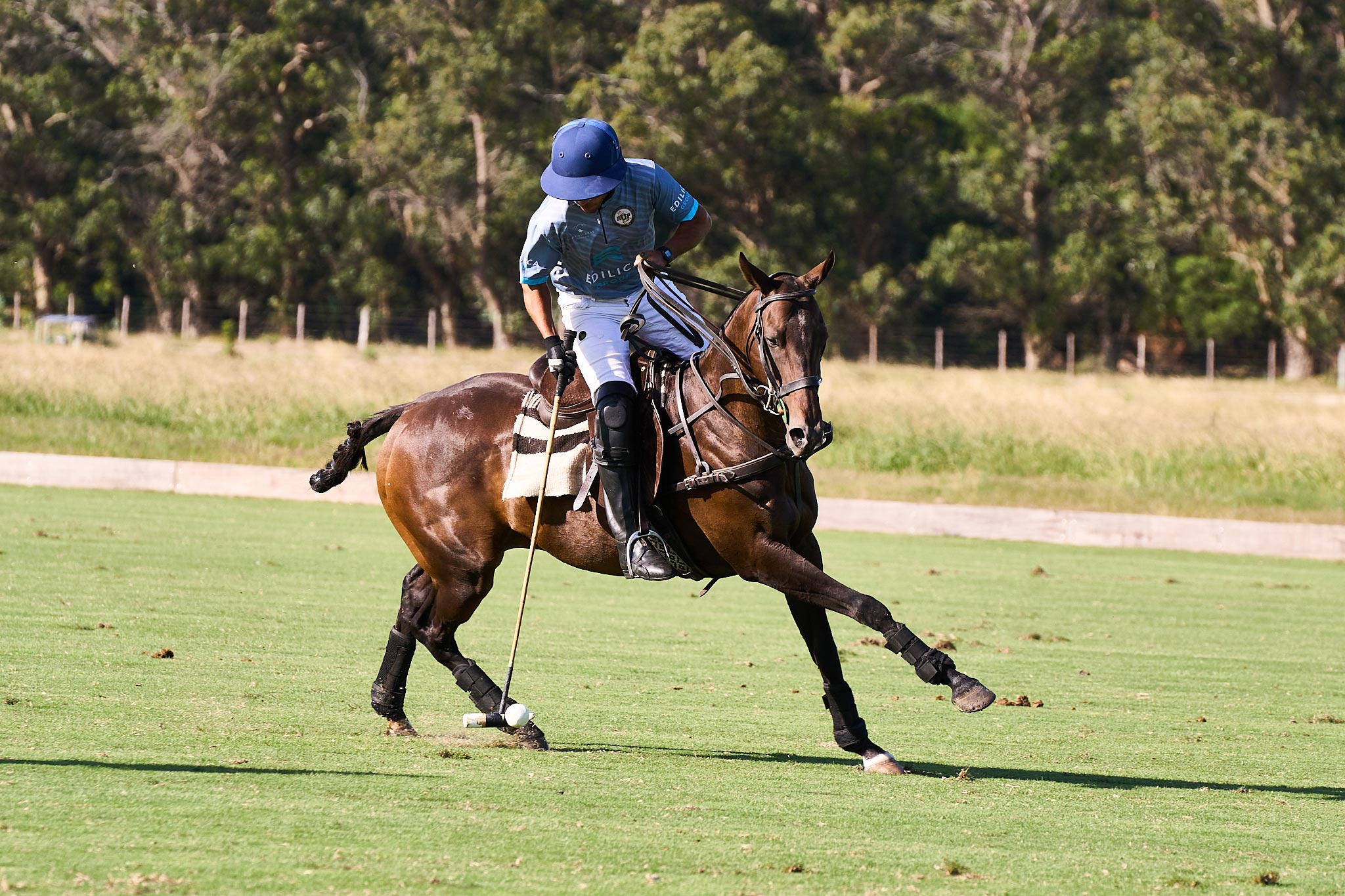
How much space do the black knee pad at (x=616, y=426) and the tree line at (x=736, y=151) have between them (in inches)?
1553

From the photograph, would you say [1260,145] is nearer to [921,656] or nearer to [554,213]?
[554,213]

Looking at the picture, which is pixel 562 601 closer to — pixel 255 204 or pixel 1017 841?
pixel 1017 841

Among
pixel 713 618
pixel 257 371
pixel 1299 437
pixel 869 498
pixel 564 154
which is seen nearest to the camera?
pixel 564 154

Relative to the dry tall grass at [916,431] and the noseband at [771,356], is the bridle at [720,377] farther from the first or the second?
the dry tall grass at [916,431]

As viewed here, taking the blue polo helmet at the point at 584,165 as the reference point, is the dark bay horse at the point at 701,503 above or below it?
below

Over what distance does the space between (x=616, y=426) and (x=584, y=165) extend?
1.07 metres

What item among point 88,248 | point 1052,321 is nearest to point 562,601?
point 1052,321

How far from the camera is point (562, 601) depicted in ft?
38.0

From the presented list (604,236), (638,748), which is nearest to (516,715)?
(638,748)

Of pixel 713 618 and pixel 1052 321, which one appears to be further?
pixel 1052 321

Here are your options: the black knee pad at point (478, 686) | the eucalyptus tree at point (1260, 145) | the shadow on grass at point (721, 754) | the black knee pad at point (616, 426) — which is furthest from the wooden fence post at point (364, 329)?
the shadow on grass at point (721, 754)

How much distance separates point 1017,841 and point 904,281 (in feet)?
155

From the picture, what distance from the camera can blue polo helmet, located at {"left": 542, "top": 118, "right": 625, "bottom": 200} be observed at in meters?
6.66

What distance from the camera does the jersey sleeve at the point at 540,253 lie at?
688cm
